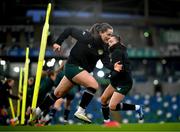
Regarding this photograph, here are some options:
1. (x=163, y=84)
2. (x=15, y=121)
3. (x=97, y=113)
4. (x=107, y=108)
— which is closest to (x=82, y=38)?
(x=107, y=108)

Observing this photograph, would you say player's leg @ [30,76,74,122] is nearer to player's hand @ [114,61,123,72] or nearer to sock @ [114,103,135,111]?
player's hand @ [114,61,123,72]

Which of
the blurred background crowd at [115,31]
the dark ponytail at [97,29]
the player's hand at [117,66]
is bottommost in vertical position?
the blurred background crowd at [115,31]

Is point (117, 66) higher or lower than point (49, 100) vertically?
higher

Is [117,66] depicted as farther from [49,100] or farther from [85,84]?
[49,100]

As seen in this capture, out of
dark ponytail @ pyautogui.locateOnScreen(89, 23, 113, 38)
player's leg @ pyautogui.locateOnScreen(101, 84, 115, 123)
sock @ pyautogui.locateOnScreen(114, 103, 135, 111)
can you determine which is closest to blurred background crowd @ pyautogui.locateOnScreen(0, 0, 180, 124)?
player's leg @ pyautogui.locateOnScreen(101, 84, 115, 123)

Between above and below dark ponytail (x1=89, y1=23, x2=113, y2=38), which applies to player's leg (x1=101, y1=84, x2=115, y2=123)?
below

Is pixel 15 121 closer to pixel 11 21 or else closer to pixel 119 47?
pixel 119 47

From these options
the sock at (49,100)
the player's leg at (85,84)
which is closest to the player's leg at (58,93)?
the sock at (49,100)

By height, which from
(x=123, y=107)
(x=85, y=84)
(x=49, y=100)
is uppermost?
(x=85, y=84)

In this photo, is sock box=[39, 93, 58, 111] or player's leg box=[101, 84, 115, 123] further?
player's leg box=[101, 84, 115, 123]

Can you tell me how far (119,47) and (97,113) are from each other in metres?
10.3

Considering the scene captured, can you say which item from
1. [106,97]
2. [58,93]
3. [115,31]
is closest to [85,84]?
[58,93]

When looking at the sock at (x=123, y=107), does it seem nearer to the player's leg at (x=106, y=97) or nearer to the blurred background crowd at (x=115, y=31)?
the player's leg at (x=106, y=97)

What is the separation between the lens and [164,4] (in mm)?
32062
